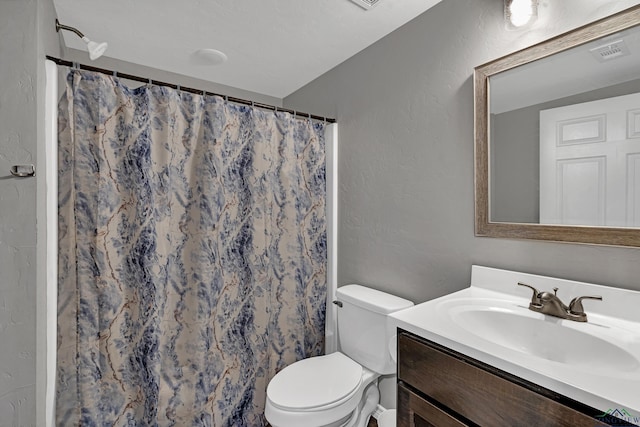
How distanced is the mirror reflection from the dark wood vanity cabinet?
0.66m

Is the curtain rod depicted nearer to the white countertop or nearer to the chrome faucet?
the white countertop

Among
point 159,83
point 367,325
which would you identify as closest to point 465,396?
point 367,325

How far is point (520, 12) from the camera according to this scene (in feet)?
3.83

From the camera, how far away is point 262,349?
6.07ft

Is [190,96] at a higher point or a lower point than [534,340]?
higher

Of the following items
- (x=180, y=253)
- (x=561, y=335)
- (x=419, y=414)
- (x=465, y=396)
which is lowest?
(x=419, y=414)

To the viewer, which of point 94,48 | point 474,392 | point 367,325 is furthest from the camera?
point 367,325

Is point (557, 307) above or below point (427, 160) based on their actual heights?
below

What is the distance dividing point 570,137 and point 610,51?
0.92ft

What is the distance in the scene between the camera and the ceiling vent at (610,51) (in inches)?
38.0

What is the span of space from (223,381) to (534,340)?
60.0 inches
